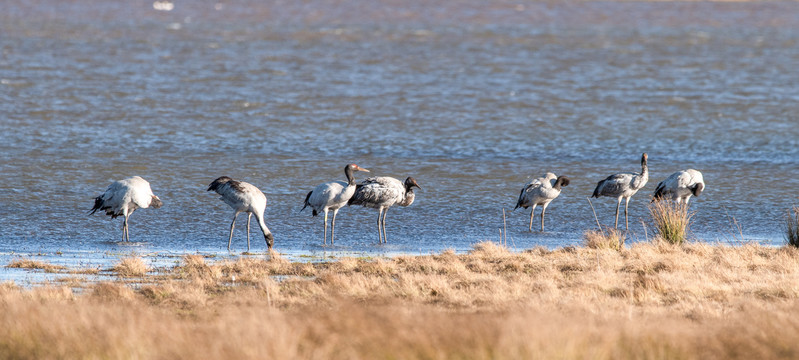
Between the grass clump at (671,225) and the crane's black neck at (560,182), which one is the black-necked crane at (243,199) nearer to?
the crane's black neck at (560,182)

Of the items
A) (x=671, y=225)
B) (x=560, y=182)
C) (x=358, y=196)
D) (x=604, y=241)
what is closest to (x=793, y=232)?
(x=671, y=225)

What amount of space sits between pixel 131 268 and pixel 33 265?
4.31ft

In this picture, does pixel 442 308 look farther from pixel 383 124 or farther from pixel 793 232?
pixel 383 124

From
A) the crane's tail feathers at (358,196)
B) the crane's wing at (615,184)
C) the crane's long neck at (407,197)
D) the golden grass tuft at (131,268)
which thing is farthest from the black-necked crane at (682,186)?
the golden grass tuft at (131,268)

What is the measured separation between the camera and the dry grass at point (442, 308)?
26.0 feet

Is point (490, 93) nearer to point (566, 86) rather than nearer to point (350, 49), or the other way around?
point (566, 86)

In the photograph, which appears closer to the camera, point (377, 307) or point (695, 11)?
point (377, 307)

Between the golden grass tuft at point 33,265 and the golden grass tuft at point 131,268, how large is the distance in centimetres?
68

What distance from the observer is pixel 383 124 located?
1117 inches

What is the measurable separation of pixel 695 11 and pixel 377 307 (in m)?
67.3

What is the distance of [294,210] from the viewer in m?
17.7

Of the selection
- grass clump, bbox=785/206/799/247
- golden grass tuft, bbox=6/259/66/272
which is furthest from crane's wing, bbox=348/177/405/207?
grass clump, bbox=785/206/799/247

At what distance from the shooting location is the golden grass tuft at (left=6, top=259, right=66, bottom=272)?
12.0m

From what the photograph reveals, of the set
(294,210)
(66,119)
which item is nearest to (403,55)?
(66,119)
